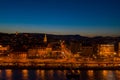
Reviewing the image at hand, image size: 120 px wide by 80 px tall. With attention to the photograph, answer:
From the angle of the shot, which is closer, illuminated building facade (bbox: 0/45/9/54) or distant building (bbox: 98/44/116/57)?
distant building (bbox: 98/44/116/57)

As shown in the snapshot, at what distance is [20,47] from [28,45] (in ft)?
6.99

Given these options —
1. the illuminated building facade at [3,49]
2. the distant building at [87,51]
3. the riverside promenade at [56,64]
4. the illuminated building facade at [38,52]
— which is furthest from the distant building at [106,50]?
the illuminated building facade at [3,49]

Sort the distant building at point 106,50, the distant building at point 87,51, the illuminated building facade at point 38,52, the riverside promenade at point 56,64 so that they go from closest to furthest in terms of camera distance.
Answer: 1. the riverside promenade at point 56,64
2. the illuminated building facade at point 38,52
3. the distant building at point 87,51
4. the distant building at point 106,50

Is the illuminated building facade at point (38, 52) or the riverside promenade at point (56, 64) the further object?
the illuminated building facade at point (38, 52)

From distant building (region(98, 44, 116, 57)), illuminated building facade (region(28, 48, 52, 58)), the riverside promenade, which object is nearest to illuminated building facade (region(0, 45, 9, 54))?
illuminated building facade (region(28, 48, 52, 58))

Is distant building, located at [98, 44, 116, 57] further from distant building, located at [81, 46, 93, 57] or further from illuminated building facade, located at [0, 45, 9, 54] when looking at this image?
illuminated building facade, located at [0, 45, 9, 54]

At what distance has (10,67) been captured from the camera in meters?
57.5

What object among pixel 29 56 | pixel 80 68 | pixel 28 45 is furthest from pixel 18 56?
pixel 80 68

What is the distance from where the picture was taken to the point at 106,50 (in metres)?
68.4

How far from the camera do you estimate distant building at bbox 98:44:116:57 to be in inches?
2659

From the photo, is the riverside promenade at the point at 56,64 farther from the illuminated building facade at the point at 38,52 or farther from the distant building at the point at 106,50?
the distant building at the point at 106,50

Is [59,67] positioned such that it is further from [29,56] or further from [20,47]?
[20,47]

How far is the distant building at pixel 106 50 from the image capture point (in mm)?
67544

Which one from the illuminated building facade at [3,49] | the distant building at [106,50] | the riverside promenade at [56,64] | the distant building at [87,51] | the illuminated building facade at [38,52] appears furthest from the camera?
the illuminated building facade at [3,49]
